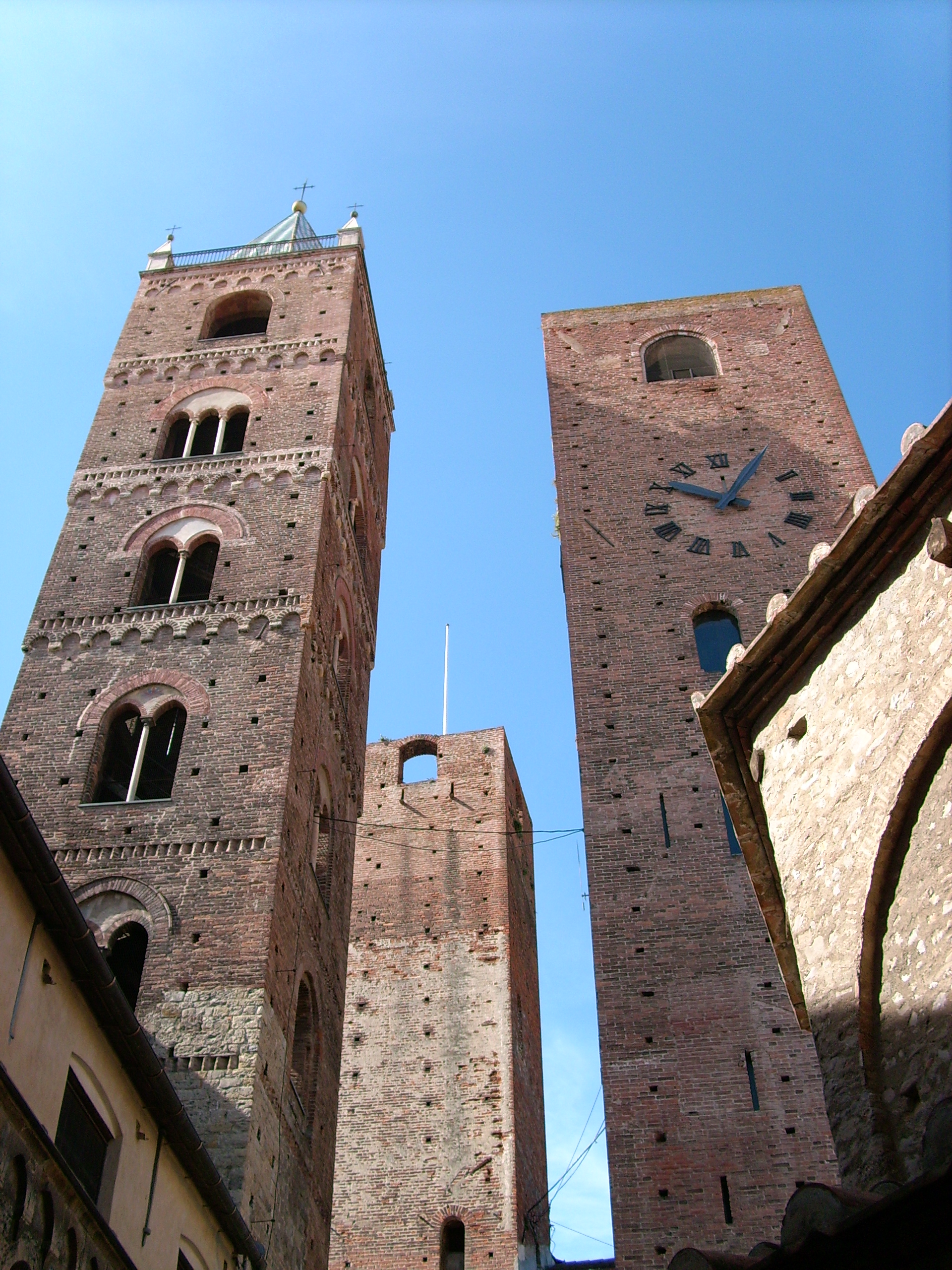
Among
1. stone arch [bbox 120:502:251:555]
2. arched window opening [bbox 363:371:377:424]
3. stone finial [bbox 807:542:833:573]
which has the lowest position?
stone finial [bbox 807:542:833:573]

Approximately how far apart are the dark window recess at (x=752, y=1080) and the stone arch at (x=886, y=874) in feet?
16.5

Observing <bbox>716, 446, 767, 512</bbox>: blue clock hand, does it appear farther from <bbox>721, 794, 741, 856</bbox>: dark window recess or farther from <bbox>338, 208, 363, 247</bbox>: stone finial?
<bbox>338, 208, 363, 247</bbox>: stone finial

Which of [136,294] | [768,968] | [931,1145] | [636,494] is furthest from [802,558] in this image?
[136,294]

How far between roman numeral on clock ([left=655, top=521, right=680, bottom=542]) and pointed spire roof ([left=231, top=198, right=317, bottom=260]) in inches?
446

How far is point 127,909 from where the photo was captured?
14.2 m

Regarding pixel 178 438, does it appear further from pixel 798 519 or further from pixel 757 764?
pixel 757 764

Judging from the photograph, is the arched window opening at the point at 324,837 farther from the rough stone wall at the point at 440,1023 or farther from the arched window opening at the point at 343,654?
the rough stone wall at the point at 440,1023

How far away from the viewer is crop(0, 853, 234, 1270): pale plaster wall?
8836mm

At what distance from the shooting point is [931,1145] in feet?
15.6

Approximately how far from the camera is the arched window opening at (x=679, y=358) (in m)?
19.7

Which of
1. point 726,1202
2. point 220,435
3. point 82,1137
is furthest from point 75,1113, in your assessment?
point 220,435

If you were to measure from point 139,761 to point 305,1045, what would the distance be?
12.4 ft

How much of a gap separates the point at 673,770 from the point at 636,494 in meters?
4.58

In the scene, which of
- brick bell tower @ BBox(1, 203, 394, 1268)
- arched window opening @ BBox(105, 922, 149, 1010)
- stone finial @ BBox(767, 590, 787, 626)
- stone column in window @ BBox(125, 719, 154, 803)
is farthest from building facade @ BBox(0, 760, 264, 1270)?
stone column in window @ BBox(125, 719, 154, 803)
